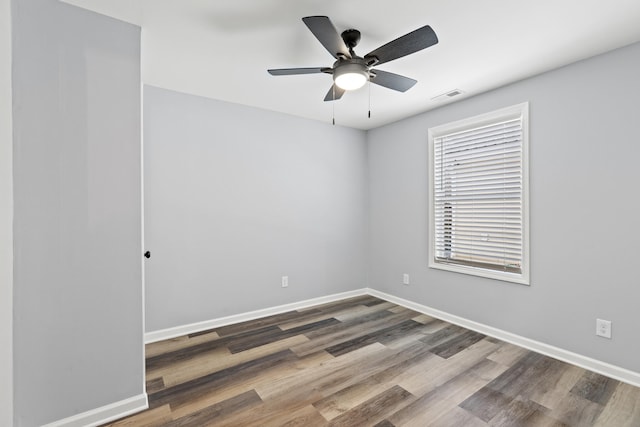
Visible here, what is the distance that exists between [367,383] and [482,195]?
7.14 feet

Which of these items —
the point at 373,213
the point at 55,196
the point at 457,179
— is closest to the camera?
the point at 55,196

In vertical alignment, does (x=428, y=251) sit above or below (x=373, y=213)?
below

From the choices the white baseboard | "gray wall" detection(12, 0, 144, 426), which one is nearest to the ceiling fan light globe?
"gray wall" detection(12, 0, 144, 426)

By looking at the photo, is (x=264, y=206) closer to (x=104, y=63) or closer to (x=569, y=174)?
(x=104, y=63)

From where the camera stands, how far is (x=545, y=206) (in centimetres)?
256

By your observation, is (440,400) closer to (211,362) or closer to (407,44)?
(211,362)

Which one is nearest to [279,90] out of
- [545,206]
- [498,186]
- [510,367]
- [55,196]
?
[55,196]

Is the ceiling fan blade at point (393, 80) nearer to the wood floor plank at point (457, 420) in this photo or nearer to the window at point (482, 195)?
the window at point (482, 195)

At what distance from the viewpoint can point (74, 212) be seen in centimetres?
169

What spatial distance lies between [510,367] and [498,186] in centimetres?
163

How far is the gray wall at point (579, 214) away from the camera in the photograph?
2.13 metres
